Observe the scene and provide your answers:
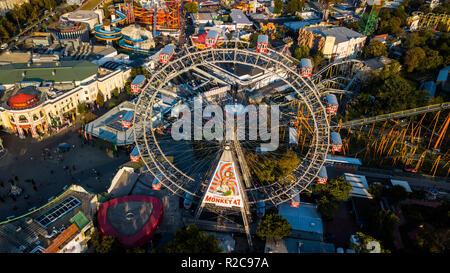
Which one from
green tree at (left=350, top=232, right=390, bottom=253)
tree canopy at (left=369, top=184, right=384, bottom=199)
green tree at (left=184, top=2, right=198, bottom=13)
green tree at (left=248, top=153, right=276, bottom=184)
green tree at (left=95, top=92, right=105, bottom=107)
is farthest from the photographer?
green tree at (left=184, top=2, right=198, bottom=13)

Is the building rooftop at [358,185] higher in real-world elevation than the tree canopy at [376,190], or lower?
lower

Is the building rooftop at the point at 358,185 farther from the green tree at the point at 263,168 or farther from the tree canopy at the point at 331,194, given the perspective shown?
the green tree at the point at 263,168

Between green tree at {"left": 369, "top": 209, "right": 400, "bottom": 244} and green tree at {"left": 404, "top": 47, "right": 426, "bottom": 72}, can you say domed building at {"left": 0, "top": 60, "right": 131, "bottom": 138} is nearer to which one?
green tree at {"left": 369, "top": 209, "right": 400, "bottom": 244}

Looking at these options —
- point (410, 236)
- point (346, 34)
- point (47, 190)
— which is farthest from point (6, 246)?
point (346, 34)

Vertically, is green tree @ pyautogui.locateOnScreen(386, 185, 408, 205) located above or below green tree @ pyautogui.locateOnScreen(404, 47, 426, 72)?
below

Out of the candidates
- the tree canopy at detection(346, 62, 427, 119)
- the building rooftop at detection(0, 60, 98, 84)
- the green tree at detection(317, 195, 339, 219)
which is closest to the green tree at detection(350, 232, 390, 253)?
the green tree at detection(317, 195, 339, 219)

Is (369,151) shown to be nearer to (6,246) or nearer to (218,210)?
(218,210)

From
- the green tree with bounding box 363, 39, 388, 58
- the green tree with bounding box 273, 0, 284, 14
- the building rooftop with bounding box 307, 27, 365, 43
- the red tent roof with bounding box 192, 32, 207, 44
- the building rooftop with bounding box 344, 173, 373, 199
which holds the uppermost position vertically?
the green tree with bounding box 273, 0, 284, 14

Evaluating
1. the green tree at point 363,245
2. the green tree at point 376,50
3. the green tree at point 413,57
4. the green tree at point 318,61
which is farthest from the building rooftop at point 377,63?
the green tree at point 363,245
